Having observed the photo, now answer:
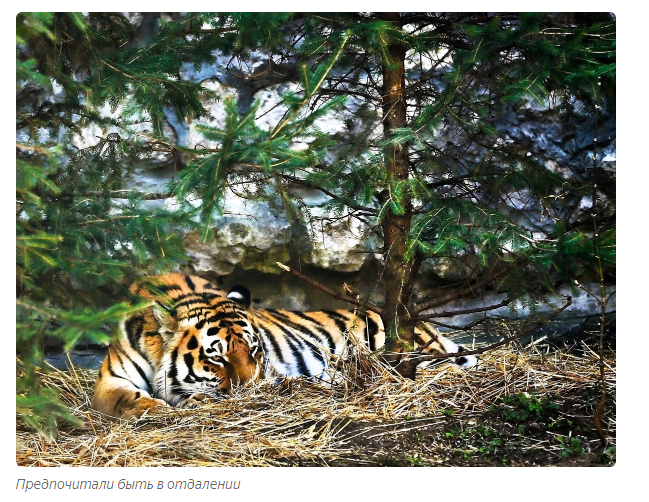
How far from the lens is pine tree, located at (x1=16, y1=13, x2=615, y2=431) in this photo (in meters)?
2.13

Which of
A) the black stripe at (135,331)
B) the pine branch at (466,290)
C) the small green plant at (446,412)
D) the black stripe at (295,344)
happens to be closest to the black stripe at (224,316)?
the black stripe at (135,331)

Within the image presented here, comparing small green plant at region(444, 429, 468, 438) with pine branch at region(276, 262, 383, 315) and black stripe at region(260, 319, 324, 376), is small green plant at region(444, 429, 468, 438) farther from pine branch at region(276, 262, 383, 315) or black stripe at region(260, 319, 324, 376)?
black stripe at region(260, 319, 324, 376)

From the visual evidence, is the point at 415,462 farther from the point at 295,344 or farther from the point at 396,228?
the point at 295,344

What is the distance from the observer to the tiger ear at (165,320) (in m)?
2.87

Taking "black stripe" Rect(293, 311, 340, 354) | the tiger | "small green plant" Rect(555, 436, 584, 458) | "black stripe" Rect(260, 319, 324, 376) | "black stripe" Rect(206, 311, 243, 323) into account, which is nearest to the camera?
"small green plant" Rect(555, 436, 584, 458)

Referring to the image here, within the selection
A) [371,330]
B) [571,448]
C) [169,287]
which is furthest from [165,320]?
[571,448]

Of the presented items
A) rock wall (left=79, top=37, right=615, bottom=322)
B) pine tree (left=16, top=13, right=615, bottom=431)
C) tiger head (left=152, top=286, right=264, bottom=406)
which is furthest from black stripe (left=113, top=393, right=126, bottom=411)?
rock wall (left=79, top=37, right=615, bottom=322)

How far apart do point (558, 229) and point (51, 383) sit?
2.13 metres

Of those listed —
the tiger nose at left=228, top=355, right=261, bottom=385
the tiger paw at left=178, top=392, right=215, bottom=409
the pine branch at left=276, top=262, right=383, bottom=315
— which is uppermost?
the pine branch at left=276, top=262, right=383, bottom=315

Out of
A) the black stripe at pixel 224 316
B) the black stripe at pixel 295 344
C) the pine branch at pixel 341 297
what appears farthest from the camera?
the black stripe at pixel 295 344

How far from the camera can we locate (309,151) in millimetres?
2102

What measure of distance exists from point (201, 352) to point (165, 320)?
0.70ft

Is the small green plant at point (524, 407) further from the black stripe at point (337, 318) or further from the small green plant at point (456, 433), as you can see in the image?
the black stripe at point (337, 318)

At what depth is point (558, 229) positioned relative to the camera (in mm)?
2232
